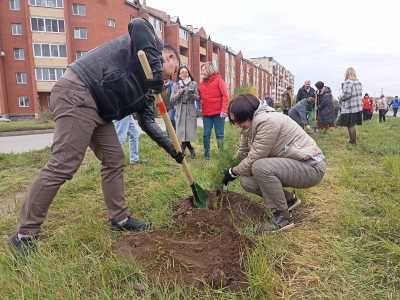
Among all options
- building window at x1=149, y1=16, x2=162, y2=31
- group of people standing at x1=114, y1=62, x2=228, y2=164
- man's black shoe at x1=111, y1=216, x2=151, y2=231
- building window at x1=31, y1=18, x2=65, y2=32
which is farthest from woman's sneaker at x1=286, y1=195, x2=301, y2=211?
building window at x1=149, y1=16, x2=162, y2=31

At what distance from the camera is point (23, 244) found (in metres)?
2.43

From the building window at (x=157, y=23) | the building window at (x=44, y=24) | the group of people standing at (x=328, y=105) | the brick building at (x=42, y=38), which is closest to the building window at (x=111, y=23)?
the brick building at (x=42, y=38)

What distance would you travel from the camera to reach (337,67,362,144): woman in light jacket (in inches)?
322

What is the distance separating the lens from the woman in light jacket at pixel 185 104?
6.34 metres

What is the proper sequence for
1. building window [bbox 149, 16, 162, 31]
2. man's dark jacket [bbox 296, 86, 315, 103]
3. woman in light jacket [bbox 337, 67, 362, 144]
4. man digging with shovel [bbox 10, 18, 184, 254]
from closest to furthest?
man digging with shovel [bbox 10, 18, 184, 254] → woman in light jacket [bbox 337, 67, 362, 144] → man's dark jacket [bbox 296, 86, 315, 103] → building window [bbox 149, 16, 162, 31]

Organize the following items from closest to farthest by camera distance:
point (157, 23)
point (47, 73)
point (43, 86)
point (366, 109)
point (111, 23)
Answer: point (366, 109)
point (43, 86)
point (47, 73)
point (111, 23)
point (157, 23)

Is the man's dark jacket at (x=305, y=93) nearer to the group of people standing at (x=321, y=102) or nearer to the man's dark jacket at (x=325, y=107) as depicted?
the group of people standing at (x=321, y=102)

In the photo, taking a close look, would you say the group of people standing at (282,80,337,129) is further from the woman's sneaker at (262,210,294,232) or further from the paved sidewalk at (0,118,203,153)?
the woman's sneaker at (262,210,294,232)

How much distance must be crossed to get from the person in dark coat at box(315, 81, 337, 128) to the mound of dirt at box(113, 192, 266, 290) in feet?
25.5

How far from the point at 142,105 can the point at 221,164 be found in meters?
0.97

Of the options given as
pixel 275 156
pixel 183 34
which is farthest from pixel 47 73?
pixel 275 156

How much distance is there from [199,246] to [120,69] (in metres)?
1.43

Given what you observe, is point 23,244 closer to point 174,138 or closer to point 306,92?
point 174,138

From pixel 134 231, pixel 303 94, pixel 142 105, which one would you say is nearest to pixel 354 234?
pixel 134 231
